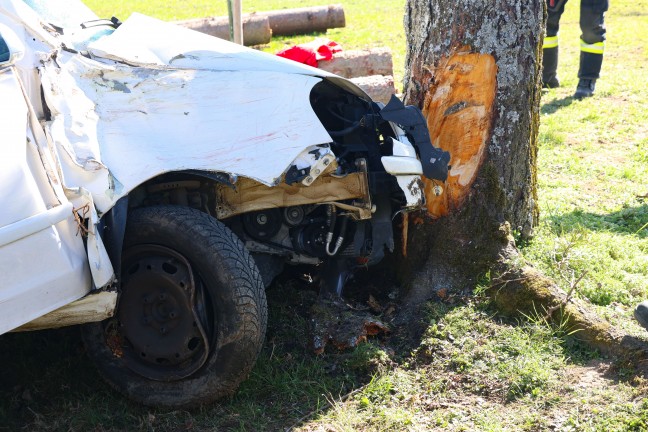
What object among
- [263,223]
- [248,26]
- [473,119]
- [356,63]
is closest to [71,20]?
[263,223]

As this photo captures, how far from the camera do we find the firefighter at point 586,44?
9.34 meters

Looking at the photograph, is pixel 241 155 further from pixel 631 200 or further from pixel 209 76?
pixel 631 200

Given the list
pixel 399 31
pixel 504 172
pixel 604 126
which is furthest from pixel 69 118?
pixel 399 31

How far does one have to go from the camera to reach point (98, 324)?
3.92m

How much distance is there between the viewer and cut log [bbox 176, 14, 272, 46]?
1177 cm

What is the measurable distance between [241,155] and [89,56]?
1.08m

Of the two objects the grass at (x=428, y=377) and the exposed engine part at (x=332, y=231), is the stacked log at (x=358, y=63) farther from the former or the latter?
the exposed engine part at (x=332, y=231)

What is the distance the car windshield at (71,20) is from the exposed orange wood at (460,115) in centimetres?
201

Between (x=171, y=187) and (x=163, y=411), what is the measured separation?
1139 mm

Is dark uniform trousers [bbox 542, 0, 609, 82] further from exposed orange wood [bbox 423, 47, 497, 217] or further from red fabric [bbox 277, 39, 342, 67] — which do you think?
exposed orange wood [bbox 423, 47, 497, 217]

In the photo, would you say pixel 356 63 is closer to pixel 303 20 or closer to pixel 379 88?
pixel 379 88

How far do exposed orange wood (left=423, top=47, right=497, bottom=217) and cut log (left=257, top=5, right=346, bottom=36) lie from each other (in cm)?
928

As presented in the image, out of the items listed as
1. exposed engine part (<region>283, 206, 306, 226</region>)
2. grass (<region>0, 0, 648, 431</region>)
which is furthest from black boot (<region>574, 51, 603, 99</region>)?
exposed engine part (<region>283, 206, 306, 226</region>)

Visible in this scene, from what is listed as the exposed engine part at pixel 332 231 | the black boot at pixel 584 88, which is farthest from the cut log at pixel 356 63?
the exposed engine part at pixel 332 231
